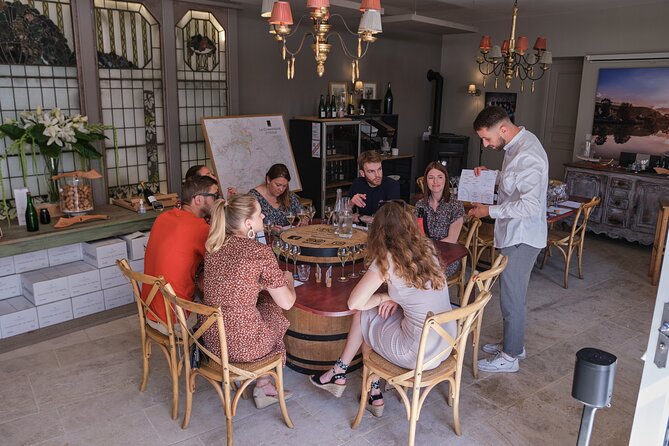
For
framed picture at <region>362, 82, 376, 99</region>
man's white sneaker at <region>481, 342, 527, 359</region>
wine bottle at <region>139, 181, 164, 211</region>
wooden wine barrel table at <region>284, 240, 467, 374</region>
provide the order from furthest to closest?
framed picture at <region>362, 82, 376, 99</region>, wine bottle at <region>139, 181, 164, 211</region>, man's white sneaker at <region>481, 342, 527, 359</region>, wooden wine barrel table at <region>284, 240, 467, 374</region>

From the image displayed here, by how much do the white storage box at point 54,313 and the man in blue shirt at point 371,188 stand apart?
242cm

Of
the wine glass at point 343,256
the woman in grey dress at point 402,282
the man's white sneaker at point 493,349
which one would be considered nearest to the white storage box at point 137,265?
the wine glass at point 343,256

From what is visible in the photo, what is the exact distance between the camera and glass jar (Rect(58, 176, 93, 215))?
14.5ft

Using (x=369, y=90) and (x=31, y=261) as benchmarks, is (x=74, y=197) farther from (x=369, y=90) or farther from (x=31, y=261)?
(x=369, y=90)

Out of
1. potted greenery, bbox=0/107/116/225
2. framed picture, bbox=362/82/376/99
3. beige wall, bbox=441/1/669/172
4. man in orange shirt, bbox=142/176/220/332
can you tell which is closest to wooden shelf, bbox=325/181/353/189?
framed picture, bbox=362/82/376/99

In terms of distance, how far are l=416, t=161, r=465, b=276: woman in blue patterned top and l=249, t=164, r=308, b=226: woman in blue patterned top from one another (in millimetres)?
1015

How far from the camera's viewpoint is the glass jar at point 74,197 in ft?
14.5

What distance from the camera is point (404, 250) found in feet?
8.32

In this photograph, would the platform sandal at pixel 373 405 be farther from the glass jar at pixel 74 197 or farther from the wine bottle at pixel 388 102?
the wine bottle at pixel 388 102

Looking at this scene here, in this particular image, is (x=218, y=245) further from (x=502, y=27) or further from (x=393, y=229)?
(x=502, y=27)

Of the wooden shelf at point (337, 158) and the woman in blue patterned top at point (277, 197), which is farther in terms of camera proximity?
the wooden shelf at point (337, 158)

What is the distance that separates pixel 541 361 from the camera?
368 cm

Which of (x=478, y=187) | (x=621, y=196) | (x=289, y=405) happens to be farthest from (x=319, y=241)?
(x=621, y=196)

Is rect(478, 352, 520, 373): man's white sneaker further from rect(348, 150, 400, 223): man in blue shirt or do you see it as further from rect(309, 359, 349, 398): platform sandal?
rect(348, 150, 400, 223): man in blue shirt
